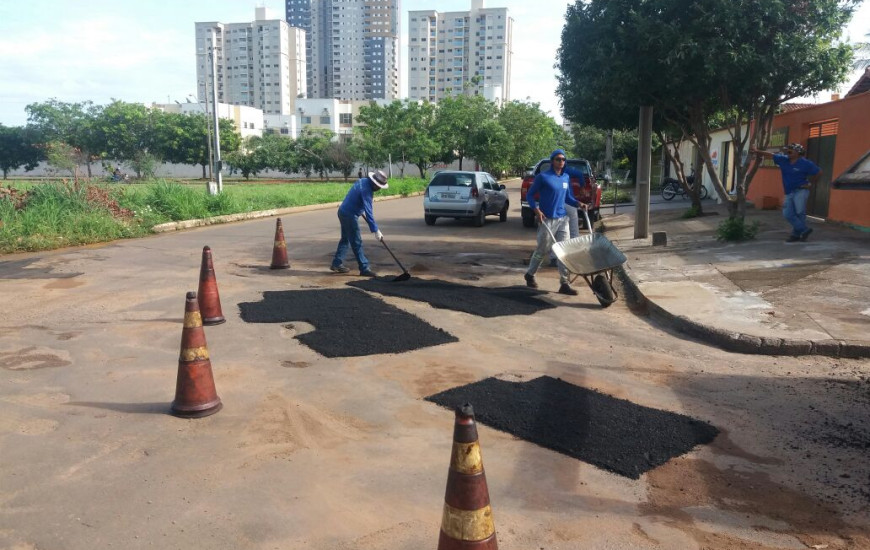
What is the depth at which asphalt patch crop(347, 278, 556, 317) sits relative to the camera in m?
8.24

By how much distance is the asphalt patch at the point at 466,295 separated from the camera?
8.24 metres

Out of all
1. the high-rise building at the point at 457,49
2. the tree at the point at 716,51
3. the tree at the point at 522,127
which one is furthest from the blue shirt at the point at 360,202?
the high-rise building at the point at 457,49

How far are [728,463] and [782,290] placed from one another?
17.7ft

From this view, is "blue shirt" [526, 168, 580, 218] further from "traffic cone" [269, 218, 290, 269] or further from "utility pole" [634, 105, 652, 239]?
"utility pole" [634, 105, 652, 239]

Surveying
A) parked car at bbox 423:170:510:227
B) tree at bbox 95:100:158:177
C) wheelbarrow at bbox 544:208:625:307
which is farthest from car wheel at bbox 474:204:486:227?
tree at bbox 95:100:158:177

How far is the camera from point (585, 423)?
4566 mm

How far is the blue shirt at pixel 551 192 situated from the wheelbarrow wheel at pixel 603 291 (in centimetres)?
119

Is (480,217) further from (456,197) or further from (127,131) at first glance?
(127,131)

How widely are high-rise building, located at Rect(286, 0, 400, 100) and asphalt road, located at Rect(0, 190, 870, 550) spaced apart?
546 feet

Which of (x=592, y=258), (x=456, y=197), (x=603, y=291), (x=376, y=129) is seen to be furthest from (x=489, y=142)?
(x=592, y=258)

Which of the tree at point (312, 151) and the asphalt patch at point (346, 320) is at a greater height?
the tree at point (312, 151)

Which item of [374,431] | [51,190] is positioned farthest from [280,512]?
[51,190]

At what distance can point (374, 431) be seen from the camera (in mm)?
4492

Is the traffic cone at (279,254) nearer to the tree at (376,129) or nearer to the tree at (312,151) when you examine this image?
the tree at (376,129)
